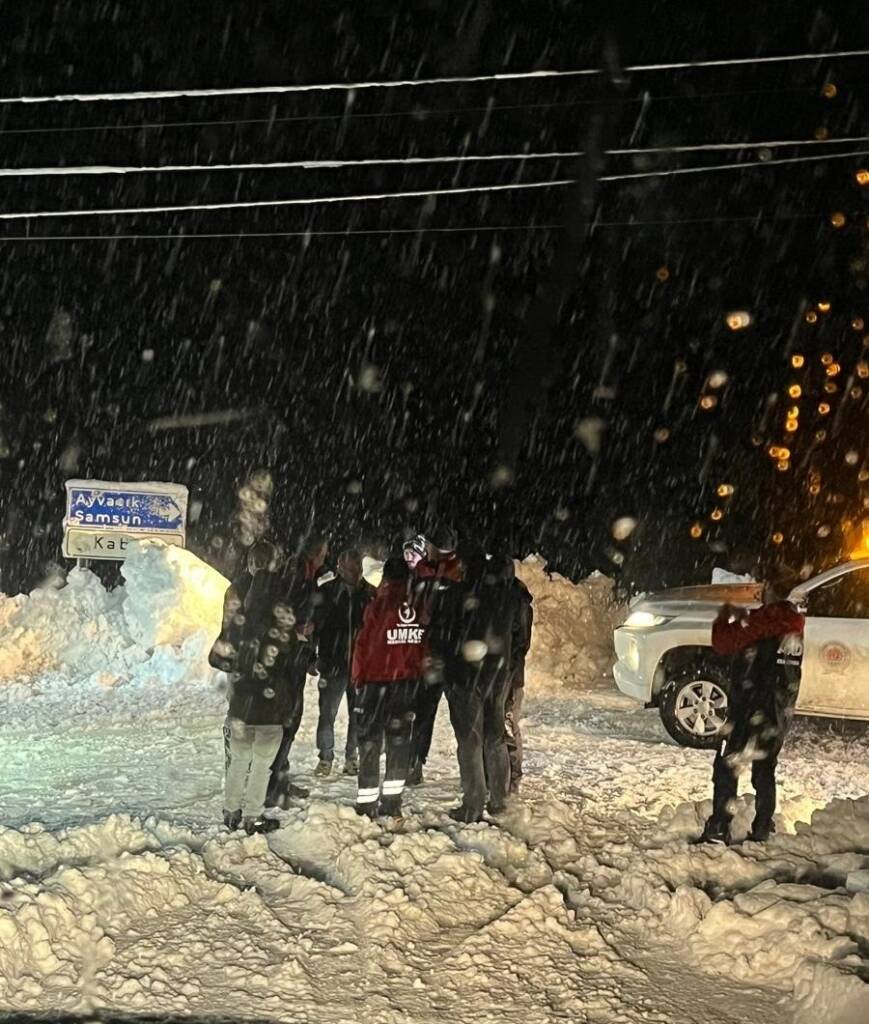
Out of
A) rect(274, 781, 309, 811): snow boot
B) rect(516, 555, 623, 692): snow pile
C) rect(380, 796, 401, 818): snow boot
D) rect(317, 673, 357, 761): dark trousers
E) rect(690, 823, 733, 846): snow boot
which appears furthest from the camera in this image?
rect(516, 555, 623, 692): snow pile

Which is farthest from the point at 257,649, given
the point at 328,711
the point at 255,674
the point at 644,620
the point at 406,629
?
the point at 644,620

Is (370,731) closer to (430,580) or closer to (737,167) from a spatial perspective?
(430,580)

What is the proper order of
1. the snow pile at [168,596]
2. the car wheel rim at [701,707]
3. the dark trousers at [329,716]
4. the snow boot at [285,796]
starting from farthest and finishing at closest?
1. the snow pile at [168,596]
2. the car wheel rim at [701,707]
3. the dark trousers at [329,716]
4. the snow boot at [285,796]

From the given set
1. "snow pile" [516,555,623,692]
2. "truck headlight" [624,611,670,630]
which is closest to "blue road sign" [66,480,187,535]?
"snow pile" [516,555,623,692]

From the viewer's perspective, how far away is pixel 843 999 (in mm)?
4000

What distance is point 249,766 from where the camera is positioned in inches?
249

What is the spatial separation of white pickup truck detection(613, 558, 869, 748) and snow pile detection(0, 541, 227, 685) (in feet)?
19.4

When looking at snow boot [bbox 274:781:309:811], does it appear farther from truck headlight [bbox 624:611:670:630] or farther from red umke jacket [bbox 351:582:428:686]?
truck headlight [bbox 624:611:670:630]

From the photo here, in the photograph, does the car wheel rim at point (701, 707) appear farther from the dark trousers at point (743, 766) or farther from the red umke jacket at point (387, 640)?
the red umke jacket at point (387, 640)

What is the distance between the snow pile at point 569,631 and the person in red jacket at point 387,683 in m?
6.91

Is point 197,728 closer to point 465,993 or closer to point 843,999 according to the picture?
point 465,993

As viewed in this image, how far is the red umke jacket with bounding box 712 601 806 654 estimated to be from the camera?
6281mm

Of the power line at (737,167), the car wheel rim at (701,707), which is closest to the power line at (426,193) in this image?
the power line at (737,167)

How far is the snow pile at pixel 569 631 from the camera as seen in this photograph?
45.5 ft
